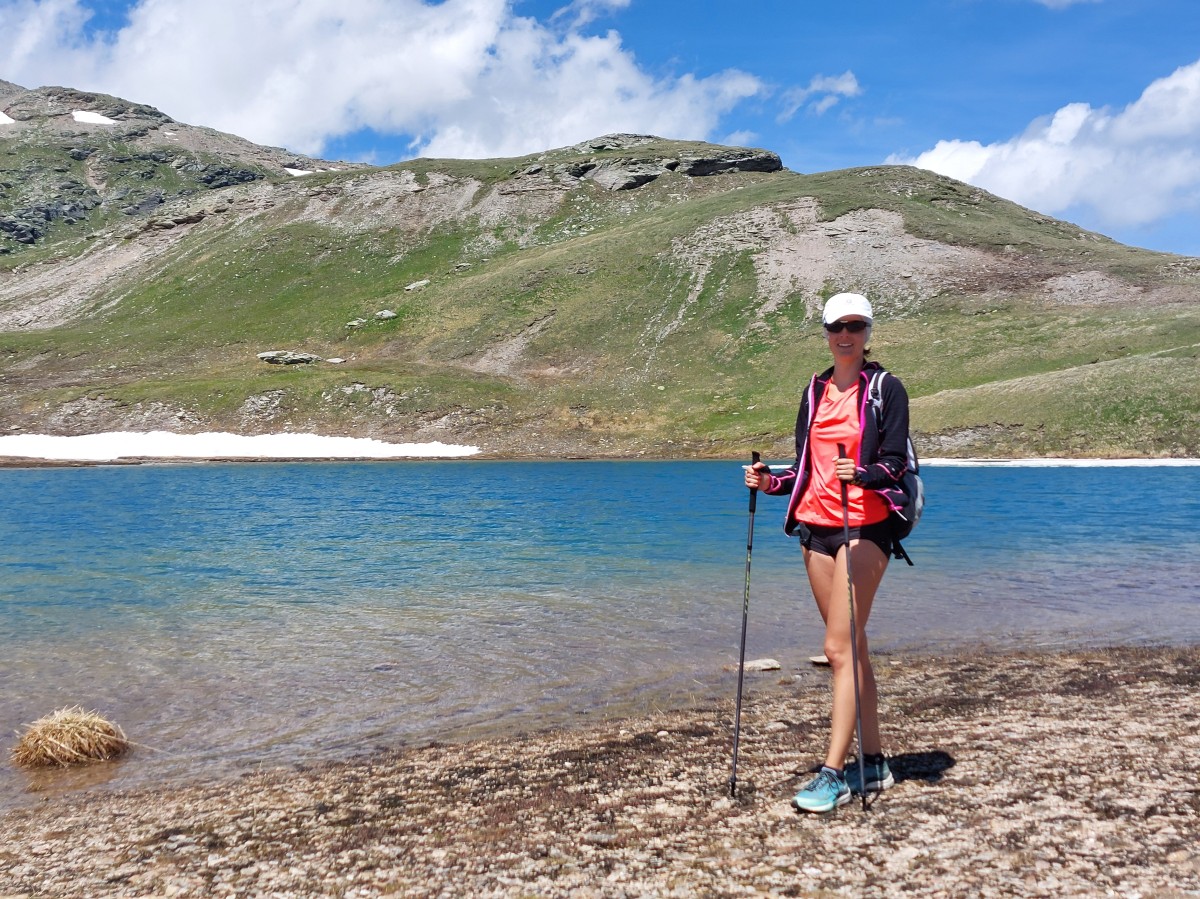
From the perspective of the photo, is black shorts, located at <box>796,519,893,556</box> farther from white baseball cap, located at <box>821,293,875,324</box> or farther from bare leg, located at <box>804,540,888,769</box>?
white baseball cap, located at <box>821,293,875,324</box>

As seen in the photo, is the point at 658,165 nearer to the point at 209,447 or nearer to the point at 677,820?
the point at 209,447

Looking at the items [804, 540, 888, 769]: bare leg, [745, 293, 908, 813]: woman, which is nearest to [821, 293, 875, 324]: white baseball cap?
[745, 293, 908, 813]: woman

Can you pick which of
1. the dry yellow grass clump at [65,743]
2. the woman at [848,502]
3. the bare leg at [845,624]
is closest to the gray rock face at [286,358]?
the dry yellow grass clump at [65,743]

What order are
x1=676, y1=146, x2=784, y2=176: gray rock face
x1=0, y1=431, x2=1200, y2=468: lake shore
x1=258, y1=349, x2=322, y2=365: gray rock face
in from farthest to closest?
x1=676, y1=146, x2=784, y2=176: gray rock face < x1=258, y1=349, x2=322, y2=365: gray rock face < x1=0, y1=431, x2=1200, y2=468: lake shore

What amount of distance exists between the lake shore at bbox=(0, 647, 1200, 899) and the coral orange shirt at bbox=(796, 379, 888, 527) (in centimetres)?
215

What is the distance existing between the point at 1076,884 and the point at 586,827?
313 centimetres

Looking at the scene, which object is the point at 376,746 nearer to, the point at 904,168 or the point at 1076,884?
the point at 1076,884

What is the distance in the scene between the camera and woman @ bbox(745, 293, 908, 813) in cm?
673

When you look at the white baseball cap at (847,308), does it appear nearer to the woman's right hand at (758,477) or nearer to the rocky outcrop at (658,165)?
the woman's right hand at (758,477)

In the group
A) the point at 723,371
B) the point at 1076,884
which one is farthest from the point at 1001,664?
the point at 723,371

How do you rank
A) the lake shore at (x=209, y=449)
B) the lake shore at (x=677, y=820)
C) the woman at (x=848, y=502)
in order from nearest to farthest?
the lake shore at (x=677, y=820), the woman at (x=848, y=502), the lake shore at (x=209, y=449)

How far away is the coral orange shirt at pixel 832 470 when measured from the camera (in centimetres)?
684

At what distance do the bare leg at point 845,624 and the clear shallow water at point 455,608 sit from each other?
14.6 feet

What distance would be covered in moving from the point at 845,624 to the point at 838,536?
2.16 ft
